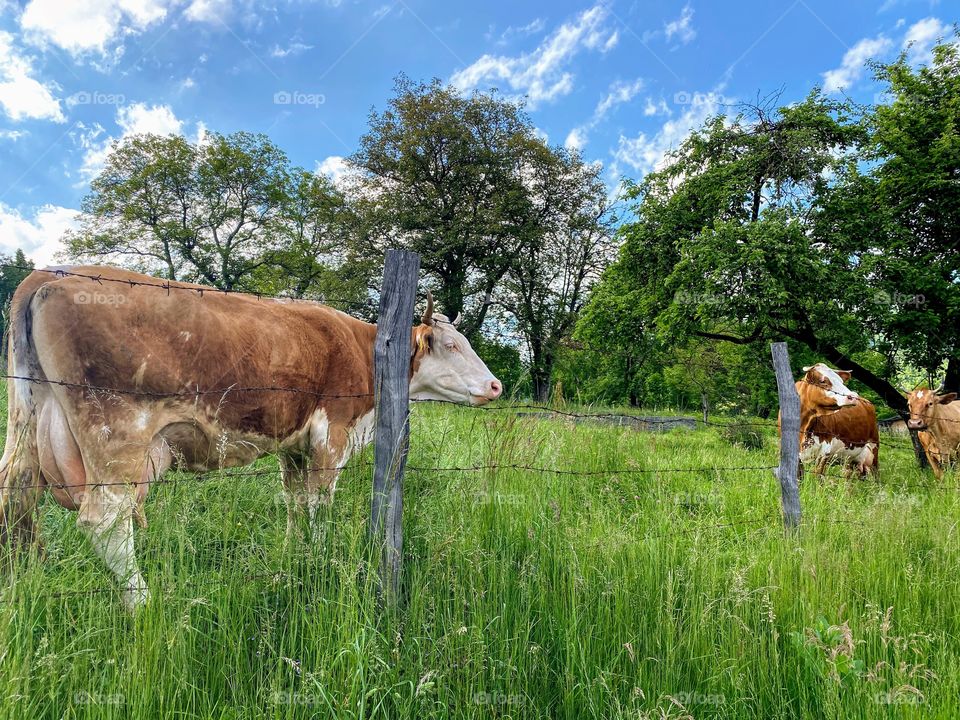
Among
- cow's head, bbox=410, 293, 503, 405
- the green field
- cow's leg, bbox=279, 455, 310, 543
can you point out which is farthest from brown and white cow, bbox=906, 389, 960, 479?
cow's leg, bbox=279, 455, 310, 543

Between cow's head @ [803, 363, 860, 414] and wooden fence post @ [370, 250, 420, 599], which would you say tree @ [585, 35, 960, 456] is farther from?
wooden fence post @ [370, 250, 420, 599]

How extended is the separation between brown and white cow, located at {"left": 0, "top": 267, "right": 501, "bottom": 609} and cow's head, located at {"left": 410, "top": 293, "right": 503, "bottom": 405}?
117 cm

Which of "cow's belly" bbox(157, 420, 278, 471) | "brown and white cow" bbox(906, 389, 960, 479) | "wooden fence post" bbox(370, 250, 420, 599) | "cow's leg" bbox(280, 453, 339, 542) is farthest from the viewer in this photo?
"brown and white cow" bbox(906, 389, 960, 479)

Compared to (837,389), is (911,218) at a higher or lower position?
higher

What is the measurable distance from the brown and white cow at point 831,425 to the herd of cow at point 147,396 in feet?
19.5

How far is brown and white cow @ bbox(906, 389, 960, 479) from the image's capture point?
7691mm

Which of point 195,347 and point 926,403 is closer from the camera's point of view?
point 195,347

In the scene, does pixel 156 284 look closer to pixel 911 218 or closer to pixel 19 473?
pixel 19 473

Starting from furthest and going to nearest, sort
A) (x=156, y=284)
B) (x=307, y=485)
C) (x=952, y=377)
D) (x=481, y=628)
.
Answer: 1. (x=952, y=377)
2. (x=307, y=485)
3. (x=156, y=284)
4. (x=481, y=628)

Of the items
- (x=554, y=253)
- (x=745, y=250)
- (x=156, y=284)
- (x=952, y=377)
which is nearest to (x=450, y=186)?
(x=554, y=253)

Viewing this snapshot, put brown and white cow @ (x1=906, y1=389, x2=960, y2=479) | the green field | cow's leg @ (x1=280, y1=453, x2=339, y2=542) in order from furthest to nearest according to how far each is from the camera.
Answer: brown and white cow @ (x1=906, y1=389, x2=960, y2=479)
cow's leg @ (x1=280, y1=453, x2=339, y2=542)
the green field

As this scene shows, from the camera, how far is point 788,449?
395cm

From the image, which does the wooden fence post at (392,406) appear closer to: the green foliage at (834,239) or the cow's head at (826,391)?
the cow's head at (826,391)

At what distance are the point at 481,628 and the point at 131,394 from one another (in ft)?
6.92
